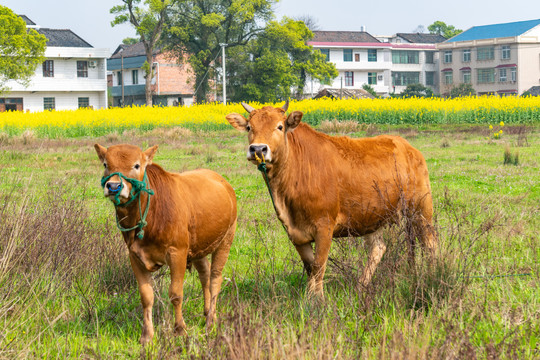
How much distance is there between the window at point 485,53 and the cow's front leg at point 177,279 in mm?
92707

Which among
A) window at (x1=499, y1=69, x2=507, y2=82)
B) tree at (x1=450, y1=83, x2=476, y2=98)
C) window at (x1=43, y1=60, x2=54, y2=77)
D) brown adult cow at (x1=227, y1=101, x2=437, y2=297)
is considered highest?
window at (x1=499, y1=69, x2=507, y2=82)

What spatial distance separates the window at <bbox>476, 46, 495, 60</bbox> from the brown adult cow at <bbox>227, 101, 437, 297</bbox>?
297ft

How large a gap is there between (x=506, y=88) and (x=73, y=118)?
224 feet

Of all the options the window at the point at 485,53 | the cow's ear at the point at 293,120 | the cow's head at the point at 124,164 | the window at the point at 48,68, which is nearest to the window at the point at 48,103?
the window at the point at 48,68

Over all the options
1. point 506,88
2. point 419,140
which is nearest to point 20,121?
point 419,140

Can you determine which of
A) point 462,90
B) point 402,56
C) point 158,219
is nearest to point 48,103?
point 462,90

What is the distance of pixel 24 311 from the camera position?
Answer: 209 inches

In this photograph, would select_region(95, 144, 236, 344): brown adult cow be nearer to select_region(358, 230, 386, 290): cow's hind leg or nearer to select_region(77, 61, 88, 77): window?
select_region(358, 230, 386, 290): cow's hind leg

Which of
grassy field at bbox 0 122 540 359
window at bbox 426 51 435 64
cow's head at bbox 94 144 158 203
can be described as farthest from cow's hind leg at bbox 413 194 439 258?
window at bbox 426 51 435 64

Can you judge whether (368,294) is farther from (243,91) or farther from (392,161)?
(243,91)

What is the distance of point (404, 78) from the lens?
10088 cm

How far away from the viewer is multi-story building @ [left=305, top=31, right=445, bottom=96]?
94.2 meters

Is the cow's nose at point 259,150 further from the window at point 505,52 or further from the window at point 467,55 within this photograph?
the window at point 467,55

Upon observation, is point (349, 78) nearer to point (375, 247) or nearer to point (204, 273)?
point (375, 247)
